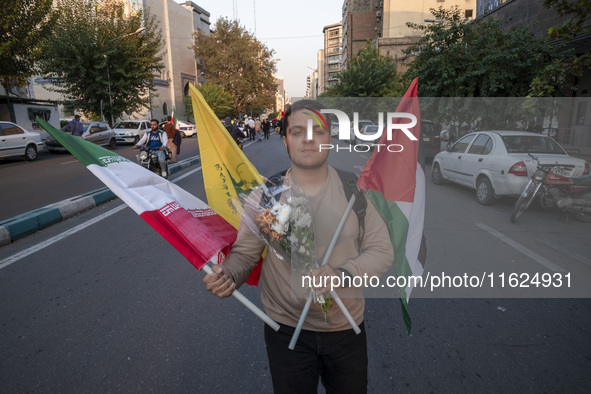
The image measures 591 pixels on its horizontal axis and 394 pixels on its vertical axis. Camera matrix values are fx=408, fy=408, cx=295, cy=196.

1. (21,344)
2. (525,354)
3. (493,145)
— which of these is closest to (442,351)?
(525,354)

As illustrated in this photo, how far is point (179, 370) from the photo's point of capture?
2.84 meters

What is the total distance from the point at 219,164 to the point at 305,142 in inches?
23.9

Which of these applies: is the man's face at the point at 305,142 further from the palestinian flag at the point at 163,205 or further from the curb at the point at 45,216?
the curb at the point at 45,216

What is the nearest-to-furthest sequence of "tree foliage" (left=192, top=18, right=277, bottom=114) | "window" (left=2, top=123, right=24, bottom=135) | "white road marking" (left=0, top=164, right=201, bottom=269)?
"white road marking" (left=0, top=164, right=201, bottom=269) < "window" (left=2, top=123, right=24, bottom=135) < "tree foliage" (left=192, top=18, right=277, bottom=114)

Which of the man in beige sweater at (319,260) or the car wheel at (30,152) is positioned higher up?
the man in beige sweater at (319,260)

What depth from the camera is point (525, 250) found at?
553cm

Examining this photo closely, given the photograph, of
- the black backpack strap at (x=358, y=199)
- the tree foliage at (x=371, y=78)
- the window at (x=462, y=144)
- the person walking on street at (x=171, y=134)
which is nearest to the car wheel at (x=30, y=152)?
the person walking on street at (x=171, y=134)

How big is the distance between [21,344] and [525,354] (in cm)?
389

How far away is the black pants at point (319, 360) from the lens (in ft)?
5.77

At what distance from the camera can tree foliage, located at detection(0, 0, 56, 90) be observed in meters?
16.0

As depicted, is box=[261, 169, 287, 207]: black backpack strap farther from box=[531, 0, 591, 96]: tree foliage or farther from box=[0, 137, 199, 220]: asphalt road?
box=[0, 137, 199, 220]: asphalt road

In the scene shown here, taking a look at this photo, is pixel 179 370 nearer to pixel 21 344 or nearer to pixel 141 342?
pixel 141 342

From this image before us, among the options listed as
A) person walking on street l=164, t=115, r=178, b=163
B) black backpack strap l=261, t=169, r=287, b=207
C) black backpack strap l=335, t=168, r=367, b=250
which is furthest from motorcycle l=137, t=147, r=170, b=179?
black backpack strap l=335, t=168, r=367, b=250

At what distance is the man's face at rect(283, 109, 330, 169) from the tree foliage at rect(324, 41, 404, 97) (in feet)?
128
